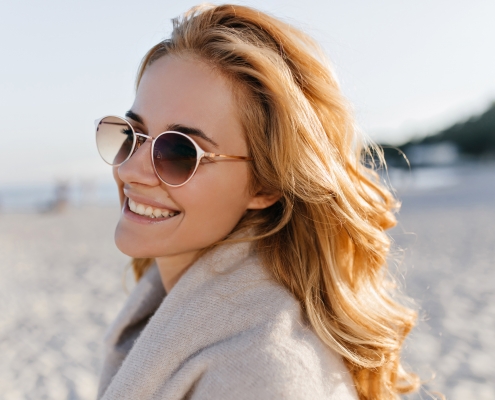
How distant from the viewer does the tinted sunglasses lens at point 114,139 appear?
6.67 feet

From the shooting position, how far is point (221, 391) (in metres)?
1.48

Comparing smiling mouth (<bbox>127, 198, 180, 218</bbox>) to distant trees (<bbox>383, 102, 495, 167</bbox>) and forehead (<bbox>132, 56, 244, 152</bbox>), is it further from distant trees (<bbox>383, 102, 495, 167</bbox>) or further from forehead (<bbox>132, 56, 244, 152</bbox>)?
distant trees (<bbox>383, 102, 495, 167</bbox>)

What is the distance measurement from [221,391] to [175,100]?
113 cm

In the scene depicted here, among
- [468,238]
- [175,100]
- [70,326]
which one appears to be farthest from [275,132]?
[468,238]

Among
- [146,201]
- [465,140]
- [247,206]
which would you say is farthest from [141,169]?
[465,140]

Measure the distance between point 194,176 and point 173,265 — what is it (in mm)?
558

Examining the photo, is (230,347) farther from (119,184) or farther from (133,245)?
(119,184)

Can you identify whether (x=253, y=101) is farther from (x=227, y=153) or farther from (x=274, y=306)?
(x=274, y=306)

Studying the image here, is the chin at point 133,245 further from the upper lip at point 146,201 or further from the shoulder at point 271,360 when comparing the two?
the shoulder at point 271,360

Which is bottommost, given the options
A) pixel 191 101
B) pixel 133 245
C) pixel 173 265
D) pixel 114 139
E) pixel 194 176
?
pixel 173 265

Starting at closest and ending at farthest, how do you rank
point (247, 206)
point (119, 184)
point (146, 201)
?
point (146, 201) → point (247, 206) → point (119, 184)

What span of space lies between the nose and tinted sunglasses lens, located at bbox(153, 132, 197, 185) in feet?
0.20

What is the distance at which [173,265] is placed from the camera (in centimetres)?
224

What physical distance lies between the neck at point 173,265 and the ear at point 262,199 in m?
0.36
